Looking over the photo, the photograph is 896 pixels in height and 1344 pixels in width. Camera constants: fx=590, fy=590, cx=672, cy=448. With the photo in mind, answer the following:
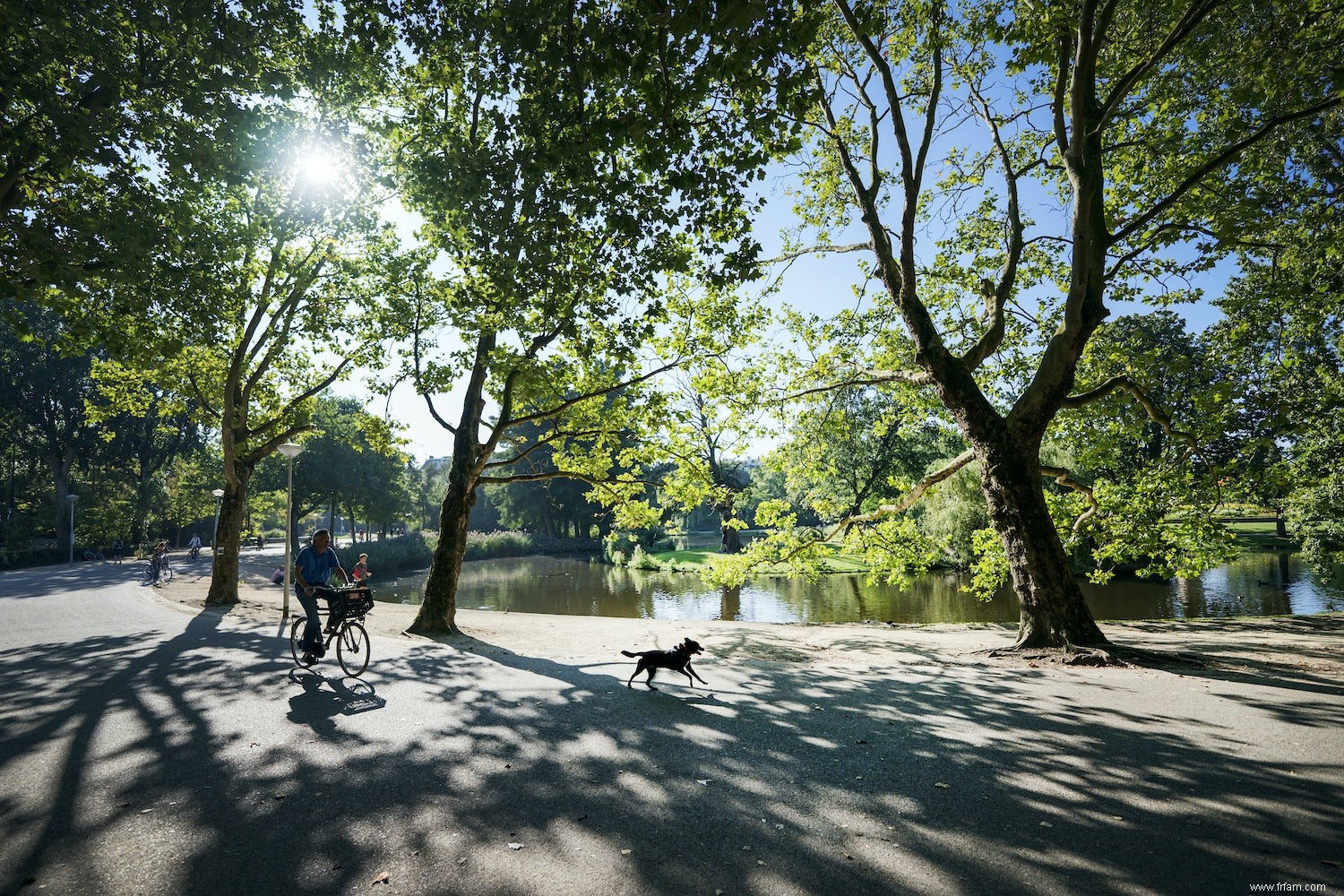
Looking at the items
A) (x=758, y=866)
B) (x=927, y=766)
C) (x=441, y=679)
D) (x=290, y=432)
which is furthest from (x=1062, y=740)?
(x=290, y=432)

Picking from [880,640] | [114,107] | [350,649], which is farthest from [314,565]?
[880,640]

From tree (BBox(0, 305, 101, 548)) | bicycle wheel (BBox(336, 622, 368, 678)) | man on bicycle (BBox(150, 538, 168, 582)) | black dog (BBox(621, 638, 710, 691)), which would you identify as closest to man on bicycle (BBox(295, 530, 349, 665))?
bicycle wheel (BBox(336, 622, 368, 678))

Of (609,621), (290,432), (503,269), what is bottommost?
(609,621)

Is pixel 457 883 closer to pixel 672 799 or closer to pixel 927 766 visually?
pixel 672 799

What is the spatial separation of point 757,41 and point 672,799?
6.80m

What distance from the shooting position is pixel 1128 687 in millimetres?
6879

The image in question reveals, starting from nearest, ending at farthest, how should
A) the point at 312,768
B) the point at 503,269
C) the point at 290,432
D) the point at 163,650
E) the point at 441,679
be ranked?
the point at 312,768 → the point at 441,679 → the point at 503,269 → the point at 163,650 → the point at 290,432

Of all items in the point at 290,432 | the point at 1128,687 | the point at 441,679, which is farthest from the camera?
the point at 290,432

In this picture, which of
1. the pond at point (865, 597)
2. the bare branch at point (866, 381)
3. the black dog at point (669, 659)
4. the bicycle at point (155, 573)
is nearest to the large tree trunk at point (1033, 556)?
the bare branch at point (866, 381)

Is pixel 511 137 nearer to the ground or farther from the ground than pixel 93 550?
farther from the ground

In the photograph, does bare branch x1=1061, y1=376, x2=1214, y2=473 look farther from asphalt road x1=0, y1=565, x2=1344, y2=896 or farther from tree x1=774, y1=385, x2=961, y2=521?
tree x1=774, y1=385, x2=961, y2=521

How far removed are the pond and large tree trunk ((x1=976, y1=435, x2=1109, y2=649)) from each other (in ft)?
24.6

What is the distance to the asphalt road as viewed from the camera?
3.22 metres

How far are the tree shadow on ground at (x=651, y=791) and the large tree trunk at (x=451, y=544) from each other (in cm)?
555
